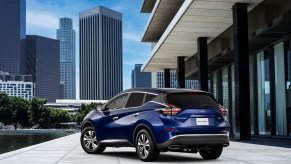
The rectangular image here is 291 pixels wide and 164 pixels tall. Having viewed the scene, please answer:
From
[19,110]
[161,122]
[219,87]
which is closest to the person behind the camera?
[161,122]

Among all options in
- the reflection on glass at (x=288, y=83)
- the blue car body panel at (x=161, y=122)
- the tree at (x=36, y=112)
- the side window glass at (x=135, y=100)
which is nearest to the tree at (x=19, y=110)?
the tree at (x=36, y=112)

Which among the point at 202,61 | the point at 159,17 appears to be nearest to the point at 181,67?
the point at 159,17

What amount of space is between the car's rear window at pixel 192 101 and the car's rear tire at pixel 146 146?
34.4 inches

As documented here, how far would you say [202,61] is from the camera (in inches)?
1208

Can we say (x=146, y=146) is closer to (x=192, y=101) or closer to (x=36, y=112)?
(x=192, y=101)

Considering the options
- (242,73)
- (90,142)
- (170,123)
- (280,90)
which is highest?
(242,73)

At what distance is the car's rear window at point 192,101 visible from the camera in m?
9.76

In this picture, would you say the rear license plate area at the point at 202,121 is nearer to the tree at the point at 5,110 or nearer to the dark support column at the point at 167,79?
the dark support column at the point at 167,79

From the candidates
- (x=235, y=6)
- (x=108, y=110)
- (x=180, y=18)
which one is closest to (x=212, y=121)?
(x=108, y=110)

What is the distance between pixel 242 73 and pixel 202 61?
9799 millimetres

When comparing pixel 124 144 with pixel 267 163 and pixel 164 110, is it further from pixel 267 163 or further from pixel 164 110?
pixel 267 163

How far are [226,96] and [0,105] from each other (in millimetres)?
83562

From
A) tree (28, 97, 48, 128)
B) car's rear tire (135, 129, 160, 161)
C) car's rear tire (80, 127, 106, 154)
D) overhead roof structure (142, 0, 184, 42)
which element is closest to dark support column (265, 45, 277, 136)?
overhead roof structure (142, 0, 184, 42)

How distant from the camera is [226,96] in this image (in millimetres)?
34719
